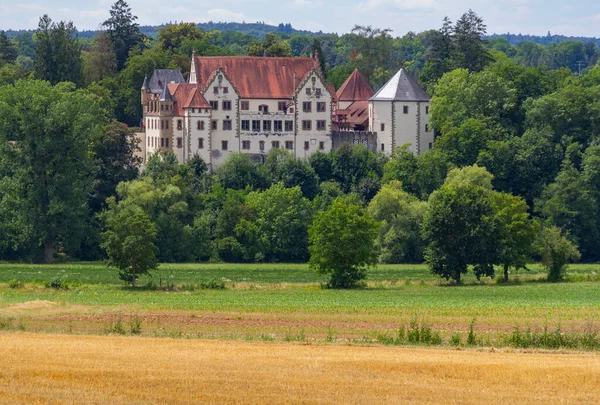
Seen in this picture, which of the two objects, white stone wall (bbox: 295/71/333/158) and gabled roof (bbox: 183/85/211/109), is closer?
gabled roof (bbox: 183/85/211/109)

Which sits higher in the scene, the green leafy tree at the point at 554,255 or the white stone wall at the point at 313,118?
the white stone wall at the point at 313,118

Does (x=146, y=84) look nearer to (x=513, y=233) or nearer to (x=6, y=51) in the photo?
(x=6, y=51)

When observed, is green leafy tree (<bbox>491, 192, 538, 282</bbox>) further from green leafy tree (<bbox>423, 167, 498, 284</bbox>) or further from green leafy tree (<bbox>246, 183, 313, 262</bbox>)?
green leafy tree (<bbox>246, 183, 313, 262</bbox>)

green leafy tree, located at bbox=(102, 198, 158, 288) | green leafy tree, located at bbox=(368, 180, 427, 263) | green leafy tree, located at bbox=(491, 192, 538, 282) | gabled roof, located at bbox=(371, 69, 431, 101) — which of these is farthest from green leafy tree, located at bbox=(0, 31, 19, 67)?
green leafy tree, located at bbox=(491, 192, 538, 282)

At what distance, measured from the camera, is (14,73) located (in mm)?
136500

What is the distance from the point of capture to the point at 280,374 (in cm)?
4284

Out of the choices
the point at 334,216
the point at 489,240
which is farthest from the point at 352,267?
the point at 489,240

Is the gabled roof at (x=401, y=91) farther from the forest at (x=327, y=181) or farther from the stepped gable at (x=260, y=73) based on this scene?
the stepped gable at (x=260, y=73)

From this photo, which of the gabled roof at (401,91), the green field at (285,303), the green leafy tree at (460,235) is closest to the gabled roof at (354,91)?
the gabled roof at (401,91)

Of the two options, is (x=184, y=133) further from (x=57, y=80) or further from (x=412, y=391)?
(x=412, y=391)

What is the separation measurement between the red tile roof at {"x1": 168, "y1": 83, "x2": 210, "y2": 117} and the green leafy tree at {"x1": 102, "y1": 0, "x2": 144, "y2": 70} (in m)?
29.5

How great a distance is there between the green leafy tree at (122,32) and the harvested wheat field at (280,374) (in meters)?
103

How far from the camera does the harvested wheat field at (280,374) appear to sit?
39.6 m

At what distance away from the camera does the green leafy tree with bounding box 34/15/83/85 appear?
135 m
